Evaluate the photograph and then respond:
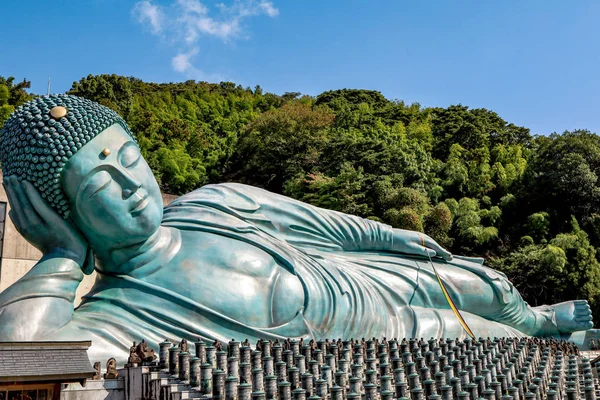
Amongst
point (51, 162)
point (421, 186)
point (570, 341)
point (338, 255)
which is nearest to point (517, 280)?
point (421, 186)

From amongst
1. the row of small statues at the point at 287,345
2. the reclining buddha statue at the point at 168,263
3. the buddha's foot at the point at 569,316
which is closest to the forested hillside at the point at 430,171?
the buddha's foot at the point at 569,316

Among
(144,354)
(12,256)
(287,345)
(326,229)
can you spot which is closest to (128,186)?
(144,354)

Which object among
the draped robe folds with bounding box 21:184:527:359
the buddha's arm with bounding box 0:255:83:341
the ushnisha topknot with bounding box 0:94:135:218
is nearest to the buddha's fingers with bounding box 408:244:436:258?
the draped robe folds with bounding box 21:184:527:359

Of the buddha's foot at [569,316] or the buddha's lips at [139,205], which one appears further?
the buddha's foot at [569,316]

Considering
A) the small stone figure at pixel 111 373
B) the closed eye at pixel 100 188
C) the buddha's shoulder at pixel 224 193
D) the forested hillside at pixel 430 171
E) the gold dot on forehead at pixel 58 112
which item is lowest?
the small stone figure at pixel 111 373

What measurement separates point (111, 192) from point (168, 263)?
145 cm

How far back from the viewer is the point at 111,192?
9.59 metres

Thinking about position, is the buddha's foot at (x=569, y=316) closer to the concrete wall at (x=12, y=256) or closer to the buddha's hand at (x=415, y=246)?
the buddha's hand at (x=415, y=246)

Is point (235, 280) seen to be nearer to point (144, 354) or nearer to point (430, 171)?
point (144, 354)

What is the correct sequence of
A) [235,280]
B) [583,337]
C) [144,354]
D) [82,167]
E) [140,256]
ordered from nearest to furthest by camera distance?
[144,354] → [82,167] → [140,256] → [235,280] → [583,337]

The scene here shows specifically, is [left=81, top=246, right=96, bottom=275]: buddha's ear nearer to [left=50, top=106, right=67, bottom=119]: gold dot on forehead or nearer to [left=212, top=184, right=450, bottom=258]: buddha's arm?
[left=50, top=106, right=67, bottom=119]: gold dot on forehead

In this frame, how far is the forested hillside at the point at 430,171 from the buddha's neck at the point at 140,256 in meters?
14.2

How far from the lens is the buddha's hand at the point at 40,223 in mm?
9469

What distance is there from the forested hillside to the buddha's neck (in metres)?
14.2
